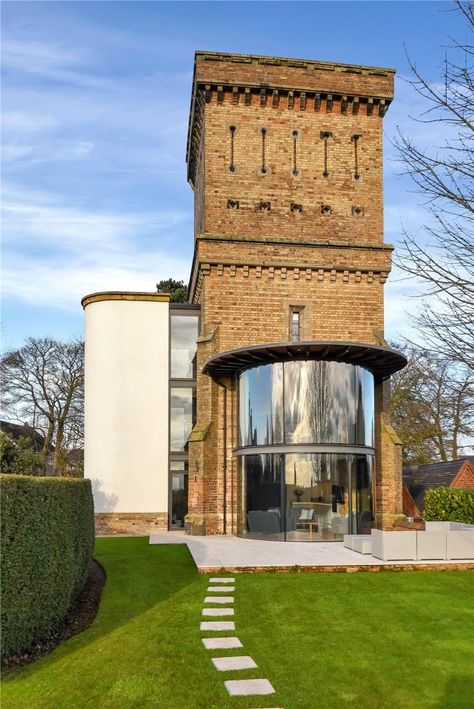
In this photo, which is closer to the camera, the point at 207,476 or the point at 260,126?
the point at 207,476

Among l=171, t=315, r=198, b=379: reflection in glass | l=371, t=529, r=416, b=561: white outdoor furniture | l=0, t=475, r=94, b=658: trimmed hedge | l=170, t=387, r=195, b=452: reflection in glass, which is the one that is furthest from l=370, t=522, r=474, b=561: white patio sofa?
l=171, t=315, r=198, b=379: reflection in glass

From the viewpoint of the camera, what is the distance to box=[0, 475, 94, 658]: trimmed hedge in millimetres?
8039

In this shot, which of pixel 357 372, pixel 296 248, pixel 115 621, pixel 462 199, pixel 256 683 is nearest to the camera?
pixel 462 199

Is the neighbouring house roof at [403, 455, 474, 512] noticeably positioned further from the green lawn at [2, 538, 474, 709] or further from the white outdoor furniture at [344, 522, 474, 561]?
the green lawn at [2, 538, 474, 709]

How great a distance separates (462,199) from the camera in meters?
6.94

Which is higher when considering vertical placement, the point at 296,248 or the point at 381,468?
the point at 296,248

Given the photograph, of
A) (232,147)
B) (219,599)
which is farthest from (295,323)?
(219,599)

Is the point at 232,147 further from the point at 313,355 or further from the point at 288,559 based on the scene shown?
the point at 288,559

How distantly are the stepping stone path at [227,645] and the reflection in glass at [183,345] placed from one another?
428 inches

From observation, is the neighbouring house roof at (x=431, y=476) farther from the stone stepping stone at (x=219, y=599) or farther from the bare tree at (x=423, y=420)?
the stone stepping stone at (x=219, y=599)

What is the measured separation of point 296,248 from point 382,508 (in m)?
8.16

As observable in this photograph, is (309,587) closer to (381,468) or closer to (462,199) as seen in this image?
(462,199)

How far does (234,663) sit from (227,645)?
770mm

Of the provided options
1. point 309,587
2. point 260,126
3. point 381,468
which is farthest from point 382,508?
point 260,126
